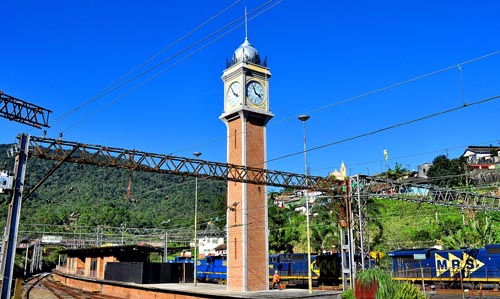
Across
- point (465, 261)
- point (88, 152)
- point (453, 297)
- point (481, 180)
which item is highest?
point (481, 180)

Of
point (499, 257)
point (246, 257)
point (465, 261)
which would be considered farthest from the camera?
point (246, 257)

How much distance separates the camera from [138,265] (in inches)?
1531

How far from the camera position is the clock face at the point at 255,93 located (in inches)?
1437

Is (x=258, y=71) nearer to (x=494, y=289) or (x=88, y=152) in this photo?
(x=88, y=152)

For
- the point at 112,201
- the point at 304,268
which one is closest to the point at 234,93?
the point at 304,268

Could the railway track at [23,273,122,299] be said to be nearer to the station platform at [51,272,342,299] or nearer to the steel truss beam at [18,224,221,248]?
the station platform at [51,272,342,299]

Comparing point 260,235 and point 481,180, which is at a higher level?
point 481,180

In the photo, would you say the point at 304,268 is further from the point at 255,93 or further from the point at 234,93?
the point at 234,93

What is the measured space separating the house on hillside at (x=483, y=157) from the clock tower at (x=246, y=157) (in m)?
60.5

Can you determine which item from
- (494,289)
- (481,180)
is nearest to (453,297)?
(494,289)

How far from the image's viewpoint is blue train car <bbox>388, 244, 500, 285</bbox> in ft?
93.5

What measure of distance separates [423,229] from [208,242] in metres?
52.9

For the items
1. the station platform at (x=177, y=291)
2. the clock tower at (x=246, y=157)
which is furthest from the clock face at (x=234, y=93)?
the station platform at (x=177, y=291)

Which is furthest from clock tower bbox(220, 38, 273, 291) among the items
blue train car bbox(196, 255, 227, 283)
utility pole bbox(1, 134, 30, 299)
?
utility pole bbox(1, 134, 30, 299)
